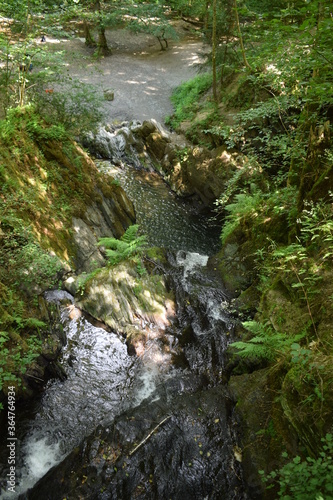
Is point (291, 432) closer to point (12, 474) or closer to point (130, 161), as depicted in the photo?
point (12, 474)

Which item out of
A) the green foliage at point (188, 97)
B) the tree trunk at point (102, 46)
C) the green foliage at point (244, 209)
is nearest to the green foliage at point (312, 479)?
the green foliage at point (244, 209)

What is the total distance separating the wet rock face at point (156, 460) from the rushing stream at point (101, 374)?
0.24 metres

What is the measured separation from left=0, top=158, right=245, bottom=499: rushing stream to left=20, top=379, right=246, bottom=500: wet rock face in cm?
24

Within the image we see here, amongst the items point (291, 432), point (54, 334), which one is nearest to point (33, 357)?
point (54, 334)

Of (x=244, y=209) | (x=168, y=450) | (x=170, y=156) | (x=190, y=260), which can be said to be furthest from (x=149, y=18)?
(x=168, y=450)

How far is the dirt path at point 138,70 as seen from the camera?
1820cm

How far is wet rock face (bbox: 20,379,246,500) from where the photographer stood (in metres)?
4.25

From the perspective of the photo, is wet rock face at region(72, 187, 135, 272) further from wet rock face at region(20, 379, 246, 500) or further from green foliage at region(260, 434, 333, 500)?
green foliage at region(260, 434, 333, 500)

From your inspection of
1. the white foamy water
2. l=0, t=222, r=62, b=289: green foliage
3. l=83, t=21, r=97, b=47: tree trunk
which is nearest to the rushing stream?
the white foamy water

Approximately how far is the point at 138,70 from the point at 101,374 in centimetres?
2106

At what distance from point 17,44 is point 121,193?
16.5ft

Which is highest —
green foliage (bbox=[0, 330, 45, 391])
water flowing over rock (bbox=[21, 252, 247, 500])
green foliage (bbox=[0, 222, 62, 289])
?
green foliage (bbox=[0, 222, 62, 289])

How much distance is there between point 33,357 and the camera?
518cm

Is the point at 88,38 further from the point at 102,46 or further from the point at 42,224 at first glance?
the point at 42,224
